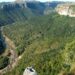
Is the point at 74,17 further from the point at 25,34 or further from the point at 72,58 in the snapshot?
the point at 72,58

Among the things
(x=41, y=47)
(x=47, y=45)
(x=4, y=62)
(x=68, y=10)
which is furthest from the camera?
(x=68, y=10)

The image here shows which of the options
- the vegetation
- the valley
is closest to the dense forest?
the valley

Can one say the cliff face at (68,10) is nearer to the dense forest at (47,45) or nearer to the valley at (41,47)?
the valley at (41,47)

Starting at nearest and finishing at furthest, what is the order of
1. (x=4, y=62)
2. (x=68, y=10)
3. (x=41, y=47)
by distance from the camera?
1. (x=4, y=62)
2. (x=41, y=47)
3. (x=68, y=10)

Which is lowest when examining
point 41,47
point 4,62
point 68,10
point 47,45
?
point 4,62

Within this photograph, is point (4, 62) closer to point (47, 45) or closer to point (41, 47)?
point (41, 47)

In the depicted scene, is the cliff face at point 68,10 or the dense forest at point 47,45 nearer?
the dense forest at point 47,45

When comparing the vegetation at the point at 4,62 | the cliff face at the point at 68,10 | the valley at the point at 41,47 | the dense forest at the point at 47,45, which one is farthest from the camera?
the cliff face at the point at 68,10

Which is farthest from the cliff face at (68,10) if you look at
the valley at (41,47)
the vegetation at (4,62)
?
the vegetation at (4,62)

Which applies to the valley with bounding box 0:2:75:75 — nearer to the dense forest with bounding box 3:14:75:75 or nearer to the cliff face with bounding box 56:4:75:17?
the dense forest with bounding box 3:14:75:75

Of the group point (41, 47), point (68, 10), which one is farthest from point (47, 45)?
point (68, 10)
